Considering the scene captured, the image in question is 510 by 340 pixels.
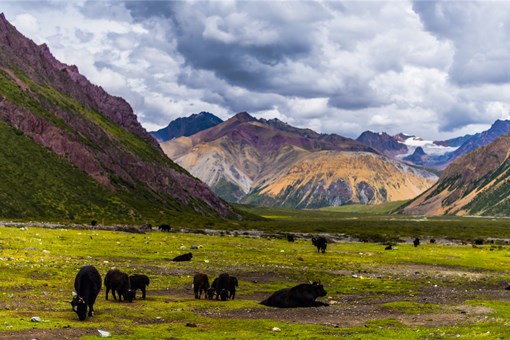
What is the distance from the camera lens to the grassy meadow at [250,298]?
23484mm

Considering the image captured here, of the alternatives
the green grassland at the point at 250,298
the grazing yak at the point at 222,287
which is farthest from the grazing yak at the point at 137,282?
the grazing yak at the point at 222,287

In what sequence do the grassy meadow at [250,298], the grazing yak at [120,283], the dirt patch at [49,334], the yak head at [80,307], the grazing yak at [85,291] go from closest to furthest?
1. the dirt patch at [49,334]
2. the grassy meadow at [250,298]
3. the yak head at [80,307]
4. the grazing yak at [85,291]
5. the grazing yak at [120,283]

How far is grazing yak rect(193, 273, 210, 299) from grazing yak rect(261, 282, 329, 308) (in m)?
4.04

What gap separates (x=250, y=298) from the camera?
3562 centimetres

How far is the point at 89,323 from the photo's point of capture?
24078 millimetres

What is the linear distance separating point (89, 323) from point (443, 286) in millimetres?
29918

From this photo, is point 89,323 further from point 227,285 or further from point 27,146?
point 27,146

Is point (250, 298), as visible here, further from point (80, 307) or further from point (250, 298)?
point (80, 307)

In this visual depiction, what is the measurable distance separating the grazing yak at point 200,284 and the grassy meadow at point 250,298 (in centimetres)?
68

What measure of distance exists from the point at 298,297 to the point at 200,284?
6333 millimetres

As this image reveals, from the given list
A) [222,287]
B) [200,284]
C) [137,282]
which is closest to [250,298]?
[222,287]

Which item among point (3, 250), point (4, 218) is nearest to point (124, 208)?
point (4, 218)

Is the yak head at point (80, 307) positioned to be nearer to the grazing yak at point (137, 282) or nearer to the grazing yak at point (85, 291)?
the grazing yak at point (85, 291)

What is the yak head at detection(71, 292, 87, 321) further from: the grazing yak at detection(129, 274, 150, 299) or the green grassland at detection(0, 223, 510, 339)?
the grazing yak at detection(129, 274, 150, 299)
